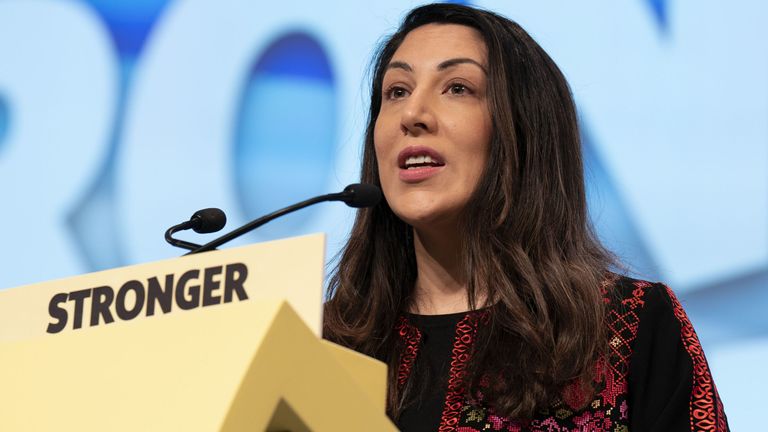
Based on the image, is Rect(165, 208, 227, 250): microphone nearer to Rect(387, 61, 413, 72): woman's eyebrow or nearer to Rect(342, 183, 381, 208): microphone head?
Rect(342, 183, 381, 208): microphone head

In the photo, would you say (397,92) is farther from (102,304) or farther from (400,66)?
(102,304)

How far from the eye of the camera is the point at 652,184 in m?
2.43

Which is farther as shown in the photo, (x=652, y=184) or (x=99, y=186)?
(x=99, y=186)

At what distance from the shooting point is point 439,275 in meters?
2.06

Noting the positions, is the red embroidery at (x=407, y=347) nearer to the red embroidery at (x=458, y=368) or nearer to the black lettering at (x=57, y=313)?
the red embroidery at (x=458, y=368)

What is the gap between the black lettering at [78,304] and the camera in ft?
3.42

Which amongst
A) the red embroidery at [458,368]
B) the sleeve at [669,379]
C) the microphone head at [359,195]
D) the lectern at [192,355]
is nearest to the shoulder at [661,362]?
the sleeve at [669,379]

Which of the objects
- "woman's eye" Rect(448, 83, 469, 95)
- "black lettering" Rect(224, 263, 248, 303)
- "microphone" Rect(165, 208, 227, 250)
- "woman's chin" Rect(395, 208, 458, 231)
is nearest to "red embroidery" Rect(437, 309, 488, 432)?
"woman's chin" Rect(395, 208, 458, 231)

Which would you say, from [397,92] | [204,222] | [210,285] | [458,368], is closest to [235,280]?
[210,285]

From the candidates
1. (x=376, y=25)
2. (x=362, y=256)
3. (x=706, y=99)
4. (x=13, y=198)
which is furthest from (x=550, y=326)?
(x=13, y=198)

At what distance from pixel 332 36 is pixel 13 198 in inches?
46.4

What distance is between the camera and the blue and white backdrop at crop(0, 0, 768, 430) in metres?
2.35

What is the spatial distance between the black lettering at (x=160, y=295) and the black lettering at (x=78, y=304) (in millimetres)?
81

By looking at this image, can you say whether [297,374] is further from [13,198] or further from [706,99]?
[13,198]
